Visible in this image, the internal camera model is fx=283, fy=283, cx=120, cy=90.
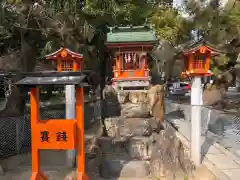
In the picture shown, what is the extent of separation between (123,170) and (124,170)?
3cm

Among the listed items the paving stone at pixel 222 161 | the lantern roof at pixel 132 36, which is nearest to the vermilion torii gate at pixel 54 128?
the paving stone at pixel 222 161

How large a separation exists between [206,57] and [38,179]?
5.94m

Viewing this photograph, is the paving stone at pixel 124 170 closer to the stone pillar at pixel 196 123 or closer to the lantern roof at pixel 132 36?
the stone pillar at pixel 196 123

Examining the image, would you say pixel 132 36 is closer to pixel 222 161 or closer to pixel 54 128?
pixel 222 161

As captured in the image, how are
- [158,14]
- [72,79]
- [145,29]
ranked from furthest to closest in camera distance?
[158,14]
[145,29]
[72,79]

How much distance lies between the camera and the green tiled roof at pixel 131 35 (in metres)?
14.4

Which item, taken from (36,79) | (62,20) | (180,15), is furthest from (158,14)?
(36,79)

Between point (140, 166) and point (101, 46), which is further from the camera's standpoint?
point (101, 46)

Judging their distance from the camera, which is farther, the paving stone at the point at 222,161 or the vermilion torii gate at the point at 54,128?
the paving stone at the point at 222,161

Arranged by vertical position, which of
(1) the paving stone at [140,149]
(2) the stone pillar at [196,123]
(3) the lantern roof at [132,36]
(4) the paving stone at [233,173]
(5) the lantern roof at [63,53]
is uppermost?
(3) the lantern roof at [132,36]

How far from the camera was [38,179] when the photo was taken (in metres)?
6.39

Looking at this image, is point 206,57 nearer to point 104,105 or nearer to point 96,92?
point 104,105

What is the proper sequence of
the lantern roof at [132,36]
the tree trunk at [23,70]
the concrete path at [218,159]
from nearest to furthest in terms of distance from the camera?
the concrete path at [218,159] → the tree trunk at [23,70] → the lantern roof at [132,36]

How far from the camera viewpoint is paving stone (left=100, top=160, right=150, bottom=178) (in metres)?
7.88
